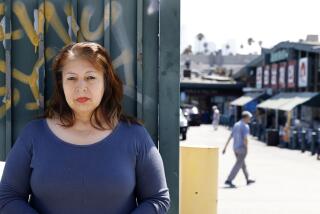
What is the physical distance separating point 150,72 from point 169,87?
15cm

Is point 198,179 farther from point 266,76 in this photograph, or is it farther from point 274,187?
point 266,76

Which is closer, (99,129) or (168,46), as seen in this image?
(99,129)

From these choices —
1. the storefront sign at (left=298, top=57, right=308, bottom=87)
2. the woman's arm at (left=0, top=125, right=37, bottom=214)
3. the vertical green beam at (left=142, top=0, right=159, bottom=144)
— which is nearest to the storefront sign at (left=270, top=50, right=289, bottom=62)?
the storefront sign at (left=298, top=57, right=308, bottom=87)

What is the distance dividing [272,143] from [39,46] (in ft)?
67.3

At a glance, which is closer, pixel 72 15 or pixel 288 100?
pixel 72 15

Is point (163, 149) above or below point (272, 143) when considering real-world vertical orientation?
above

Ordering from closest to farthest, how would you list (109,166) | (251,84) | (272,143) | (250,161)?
Result: (109,166) → (250,161) → (272,143) → (251,84)

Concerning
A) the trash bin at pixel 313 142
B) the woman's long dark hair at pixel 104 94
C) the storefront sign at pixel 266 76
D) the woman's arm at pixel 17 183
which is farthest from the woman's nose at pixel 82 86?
the storefront sign at pixel 266 76

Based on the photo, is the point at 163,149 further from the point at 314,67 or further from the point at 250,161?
the point at 314,67

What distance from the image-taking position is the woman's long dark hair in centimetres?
262

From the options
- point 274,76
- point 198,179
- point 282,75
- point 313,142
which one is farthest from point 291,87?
point 198,179

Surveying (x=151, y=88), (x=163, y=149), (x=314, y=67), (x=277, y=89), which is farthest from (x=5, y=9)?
(x=277, y=89)

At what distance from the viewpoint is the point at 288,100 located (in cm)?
2509

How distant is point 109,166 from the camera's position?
253cm
